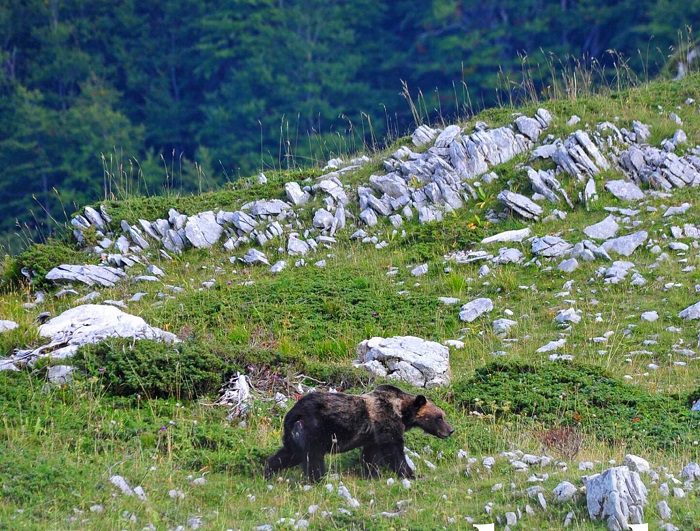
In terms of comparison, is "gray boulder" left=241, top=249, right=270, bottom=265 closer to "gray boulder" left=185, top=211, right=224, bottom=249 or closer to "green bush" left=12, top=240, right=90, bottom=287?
"gray boulder" left=185, top=211, right=224, bottom=249

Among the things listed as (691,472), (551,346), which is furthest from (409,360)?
(691,472)

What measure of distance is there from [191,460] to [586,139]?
1041 centimetres

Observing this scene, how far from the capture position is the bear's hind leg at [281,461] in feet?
30.1

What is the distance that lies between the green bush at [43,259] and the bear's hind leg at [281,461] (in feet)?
28.4

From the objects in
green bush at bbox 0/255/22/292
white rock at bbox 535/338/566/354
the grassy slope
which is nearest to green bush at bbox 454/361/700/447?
the grassy slope

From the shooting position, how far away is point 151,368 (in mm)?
11305

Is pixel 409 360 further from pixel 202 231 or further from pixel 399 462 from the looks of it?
pixel 202 231

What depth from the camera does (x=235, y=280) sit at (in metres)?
16.4

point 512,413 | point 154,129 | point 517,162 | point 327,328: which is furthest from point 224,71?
point 512,413

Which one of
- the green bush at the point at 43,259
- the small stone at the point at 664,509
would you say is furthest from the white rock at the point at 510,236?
the small stone at the point at 664,509

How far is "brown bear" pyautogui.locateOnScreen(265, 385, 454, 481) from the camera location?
9.14 meters

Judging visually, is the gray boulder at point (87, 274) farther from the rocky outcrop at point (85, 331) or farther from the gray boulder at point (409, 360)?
the gray boulder at point (409, 360)

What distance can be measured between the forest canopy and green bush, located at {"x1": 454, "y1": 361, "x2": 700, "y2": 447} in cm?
3665

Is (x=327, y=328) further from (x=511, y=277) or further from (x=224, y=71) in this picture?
(x=224, y=71)
